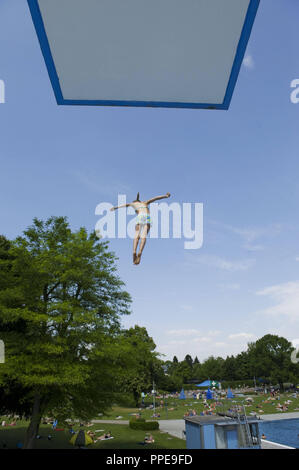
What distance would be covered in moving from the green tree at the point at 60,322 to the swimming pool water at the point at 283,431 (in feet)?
42.0

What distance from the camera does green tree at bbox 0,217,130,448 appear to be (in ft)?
41.3

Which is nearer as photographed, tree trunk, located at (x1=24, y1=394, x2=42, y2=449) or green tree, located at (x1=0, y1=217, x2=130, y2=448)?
green tree, located at (x1=0, y1=217, x2=130, y2=448)

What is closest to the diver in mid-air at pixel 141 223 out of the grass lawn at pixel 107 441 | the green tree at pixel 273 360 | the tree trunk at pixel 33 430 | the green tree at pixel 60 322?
the green tree at pixel 60 322

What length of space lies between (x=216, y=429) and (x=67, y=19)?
44.7 feet

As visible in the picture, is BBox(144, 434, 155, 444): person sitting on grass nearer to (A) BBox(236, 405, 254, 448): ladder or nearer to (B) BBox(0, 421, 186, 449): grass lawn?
(B) BBox(0, 421, 186, 449): grass lawn

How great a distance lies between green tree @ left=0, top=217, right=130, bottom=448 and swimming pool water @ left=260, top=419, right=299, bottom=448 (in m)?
12.8

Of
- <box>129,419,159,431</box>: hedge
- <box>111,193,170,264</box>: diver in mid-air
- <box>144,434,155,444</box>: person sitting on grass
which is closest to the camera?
<box>111,193,170,264</box>: diver in mid-air

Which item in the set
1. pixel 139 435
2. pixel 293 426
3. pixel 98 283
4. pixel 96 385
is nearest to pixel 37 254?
pixel 98 283

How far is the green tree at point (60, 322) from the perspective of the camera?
12586mm

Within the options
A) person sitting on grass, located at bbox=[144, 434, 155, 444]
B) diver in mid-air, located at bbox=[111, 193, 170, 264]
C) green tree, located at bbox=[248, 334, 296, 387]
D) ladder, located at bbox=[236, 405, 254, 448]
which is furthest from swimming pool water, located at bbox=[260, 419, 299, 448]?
green tree, located at bbox=[248, 334, 296, 387]

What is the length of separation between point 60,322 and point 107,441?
1021 cm

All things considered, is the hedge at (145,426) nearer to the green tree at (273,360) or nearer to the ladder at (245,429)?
the ladder at (245,429)

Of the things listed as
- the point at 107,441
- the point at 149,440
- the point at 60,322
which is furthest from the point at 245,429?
the point at 107,441
